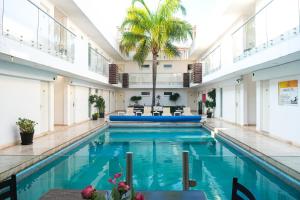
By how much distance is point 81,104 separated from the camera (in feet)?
52.7

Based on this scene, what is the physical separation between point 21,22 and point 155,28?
9.68m

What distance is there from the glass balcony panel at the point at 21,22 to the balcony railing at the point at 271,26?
22.7ft

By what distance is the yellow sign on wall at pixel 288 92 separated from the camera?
341 inches

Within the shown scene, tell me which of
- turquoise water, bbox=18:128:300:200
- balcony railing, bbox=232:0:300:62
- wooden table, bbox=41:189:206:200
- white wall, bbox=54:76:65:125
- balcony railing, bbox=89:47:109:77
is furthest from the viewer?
balcony railing, bbox=89:47:109:77

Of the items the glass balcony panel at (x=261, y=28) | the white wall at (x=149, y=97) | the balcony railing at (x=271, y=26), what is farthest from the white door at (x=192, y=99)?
the glass balcony panel at (x=261, y=28)

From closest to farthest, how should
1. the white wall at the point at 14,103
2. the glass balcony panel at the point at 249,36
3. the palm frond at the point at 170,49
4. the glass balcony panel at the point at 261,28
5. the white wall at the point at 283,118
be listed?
the white wall at the point at 14,103, the white wall at the point at 283,118, the glass balcony panel at the point at 261,28, the glass balcony panel at the point at 249,36, the palm frond at the point at 170,49

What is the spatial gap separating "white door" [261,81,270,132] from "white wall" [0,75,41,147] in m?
9.01

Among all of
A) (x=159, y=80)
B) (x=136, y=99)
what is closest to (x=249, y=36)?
(x=159, y=80)

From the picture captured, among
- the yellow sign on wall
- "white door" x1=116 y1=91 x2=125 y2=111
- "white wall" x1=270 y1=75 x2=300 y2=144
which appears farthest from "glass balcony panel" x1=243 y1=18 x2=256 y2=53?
"white door" x1=116 y1=91 x2=125 y2=111

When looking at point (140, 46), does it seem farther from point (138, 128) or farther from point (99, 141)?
point (99, 141)

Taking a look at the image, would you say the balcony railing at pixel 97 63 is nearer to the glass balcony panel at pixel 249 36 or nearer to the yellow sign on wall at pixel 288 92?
the glass balcony panel at pixel 249 36

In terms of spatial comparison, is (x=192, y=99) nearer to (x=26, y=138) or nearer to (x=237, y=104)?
(x=237, y=104)

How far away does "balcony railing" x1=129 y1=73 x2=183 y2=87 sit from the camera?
82.6 ft

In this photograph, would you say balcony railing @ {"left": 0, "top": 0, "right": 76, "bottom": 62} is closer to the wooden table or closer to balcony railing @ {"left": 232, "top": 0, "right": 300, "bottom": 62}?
the wooden table
